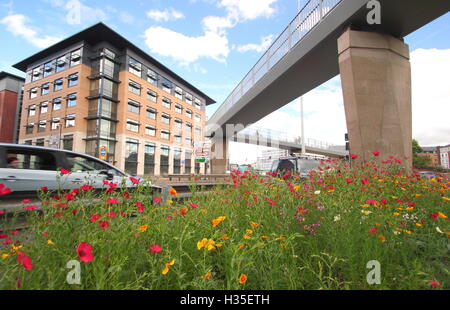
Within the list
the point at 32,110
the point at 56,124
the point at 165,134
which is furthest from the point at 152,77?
the point at 32,110

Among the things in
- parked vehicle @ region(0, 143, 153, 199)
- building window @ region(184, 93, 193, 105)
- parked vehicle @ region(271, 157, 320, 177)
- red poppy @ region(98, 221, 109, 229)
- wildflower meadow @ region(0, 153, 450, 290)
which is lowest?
wildflower meadow @ region(0, 153, 450, 290)

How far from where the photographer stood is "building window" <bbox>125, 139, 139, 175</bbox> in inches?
1147

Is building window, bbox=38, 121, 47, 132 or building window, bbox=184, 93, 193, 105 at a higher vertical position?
building window, bbox=184, 93, 193, 105

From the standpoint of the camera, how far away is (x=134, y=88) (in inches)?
1238

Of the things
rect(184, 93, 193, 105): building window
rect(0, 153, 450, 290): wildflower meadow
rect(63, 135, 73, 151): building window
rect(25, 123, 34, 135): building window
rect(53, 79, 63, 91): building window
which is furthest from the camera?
rect(184, 93, 193, 105): building window

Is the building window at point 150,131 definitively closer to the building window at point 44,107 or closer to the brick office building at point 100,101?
the brick office building at point 100,101

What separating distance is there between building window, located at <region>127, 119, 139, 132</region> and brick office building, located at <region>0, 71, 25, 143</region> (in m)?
23.0

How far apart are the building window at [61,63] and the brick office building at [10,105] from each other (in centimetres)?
1433

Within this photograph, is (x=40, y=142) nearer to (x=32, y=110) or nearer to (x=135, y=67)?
(x=32, y=110)

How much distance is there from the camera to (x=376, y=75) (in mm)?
7336

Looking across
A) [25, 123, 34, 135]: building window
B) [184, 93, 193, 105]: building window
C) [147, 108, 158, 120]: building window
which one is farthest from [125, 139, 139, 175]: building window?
[25, 123, 34, 135]: building window

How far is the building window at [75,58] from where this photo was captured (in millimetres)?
28594

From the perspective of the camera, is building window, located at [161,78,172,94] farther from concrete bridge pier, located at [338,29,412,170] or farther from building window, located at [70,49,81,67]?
concrete bridge pier, located at [338,29,412,170]
